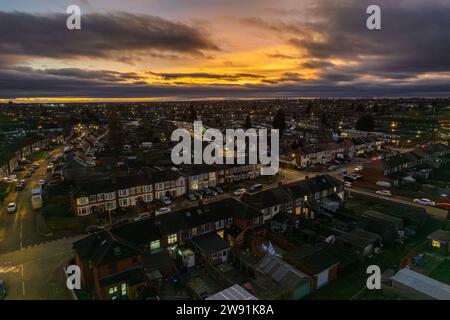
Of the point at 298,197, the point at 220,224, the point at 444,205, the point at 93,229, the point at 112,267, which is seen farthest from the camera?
the point at 444,205

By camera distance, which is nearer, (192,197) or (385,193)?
(192,197)

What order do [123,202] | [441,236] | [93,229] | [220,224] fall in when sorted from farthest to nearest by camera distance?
[123,202]
[93,229]
[220,224]
[441,236]

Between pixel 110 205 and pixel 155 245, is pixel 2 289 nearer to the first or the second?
pixel 155 245

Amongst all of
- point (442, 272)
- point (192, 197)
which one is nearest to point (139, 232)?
point (192, 197)

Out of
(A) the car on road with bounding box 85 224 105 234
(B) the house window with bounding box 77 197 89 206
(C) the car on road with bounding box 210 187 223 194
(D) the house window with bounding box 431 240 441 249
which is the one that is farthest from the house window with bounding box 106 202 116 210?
(D) the house window with bounding box 431 240 441 249

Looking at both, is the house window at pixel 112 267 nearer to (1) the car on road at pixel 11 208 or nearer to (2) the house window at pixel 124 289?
(2) the house window at pixel 124 289

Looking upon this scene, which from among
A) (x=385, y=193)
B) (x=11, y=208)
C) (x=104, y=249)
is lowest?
(x=385, y=193)
